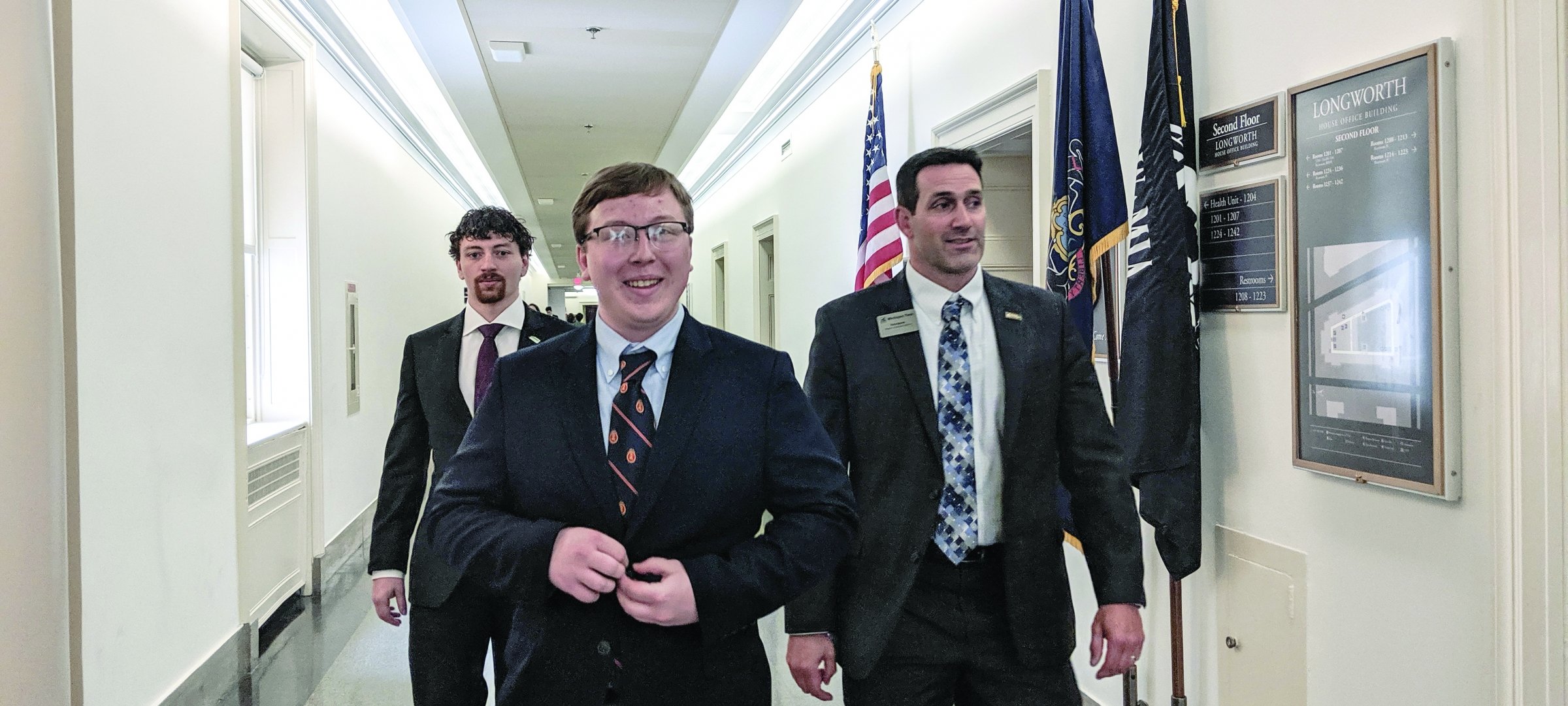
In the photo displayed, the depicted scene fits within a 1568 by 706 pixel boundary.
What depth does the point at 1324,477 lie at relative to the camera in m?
2.11

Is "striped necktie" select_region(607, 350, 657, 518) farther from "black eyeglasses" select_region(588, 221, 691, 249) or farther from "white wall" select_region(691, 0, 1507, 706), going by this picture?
"white wall" select_region(691, 0, 1507, 706)

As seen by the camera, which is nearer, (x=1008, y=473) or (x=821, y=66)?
(x=1008, y=473)

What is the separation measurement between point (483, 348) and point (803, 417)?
1.36m

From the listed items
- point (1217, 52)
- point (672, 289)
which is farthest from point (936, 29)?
point (672, 289)

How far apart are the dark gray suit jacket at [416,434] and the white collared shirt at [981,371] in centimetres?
103

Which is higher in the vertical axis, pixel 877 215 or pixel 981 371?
pixel 877 215

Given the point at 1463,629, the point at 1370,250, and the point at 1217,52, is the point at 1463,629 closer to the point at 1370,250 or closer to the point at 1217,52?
the point at 1370,250

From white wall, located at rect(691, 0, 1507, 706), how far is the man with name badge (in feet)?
1.90

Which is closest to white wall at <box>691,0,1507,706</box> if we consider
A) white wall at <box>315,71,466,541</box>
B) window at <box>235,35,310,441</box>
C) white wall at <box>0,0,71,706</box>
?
white wall at <box>0,0,71,706</box>

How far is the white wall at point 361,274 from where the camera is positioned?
18.1ft

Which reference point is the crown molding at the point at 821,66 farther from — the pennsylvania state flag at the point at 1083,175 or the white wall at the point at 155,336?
the white wall at the point at 155,336

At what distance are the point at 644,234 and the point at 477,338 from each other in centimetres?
133

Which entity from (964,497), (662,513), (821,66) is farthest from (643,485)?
(821,66)

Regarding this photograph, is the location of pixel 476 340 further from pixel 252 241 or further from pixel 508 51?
pixel 508 51
